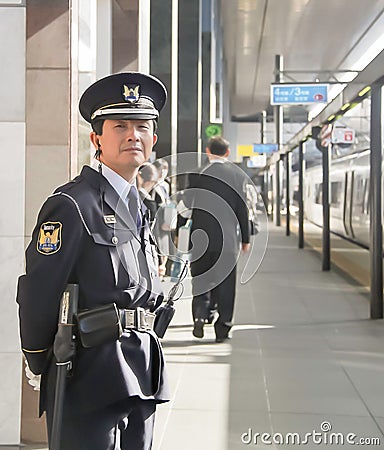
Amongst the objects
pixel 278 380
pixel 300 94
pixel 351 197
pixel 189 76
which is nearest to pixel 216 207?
pixel 278 380

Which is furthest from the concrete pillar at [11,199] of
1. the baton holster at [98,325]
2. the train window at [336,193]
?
the train window at [336,193]

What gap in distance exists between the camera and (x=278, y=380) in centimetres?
580

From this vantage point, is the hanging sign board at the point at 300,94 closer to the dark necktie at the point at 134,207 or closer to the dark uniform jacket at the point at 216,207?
the dark uniform jacket at the point at 216,207

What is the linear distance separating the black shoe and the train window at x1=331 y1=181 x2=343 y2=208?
11951 millimetres

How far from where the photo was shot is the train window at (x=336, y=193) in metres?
18.9

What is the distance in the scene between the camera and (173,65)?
13.6 m

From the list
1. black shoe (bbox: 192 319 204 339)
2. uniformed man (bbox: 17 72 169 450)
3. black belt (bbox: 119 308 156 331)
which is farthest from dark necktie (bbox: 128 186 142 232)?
black shoe (bbox: 192 319 204 339)

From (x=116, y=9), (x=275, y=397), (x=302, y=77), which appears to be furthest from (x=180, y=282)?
(x=302, y=77)

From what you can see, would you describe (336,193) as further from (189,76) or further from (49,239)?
(49,239)

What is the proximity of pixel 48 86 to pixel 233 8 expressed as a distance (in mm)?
20657

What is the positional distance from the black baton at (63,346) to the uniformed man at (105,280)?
0.09 ft

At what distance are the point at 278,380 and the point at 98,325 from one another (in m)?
3.77

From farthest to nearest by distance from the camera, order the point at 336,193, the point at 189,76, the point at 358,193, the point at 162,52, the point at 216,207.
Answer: the point at 336,193 → the point at 189,76 → the point at 358,193 → the point at 162,52 → the point at 216,207

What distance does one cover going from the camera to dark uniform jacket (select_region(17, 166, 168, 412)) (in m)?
2.26
